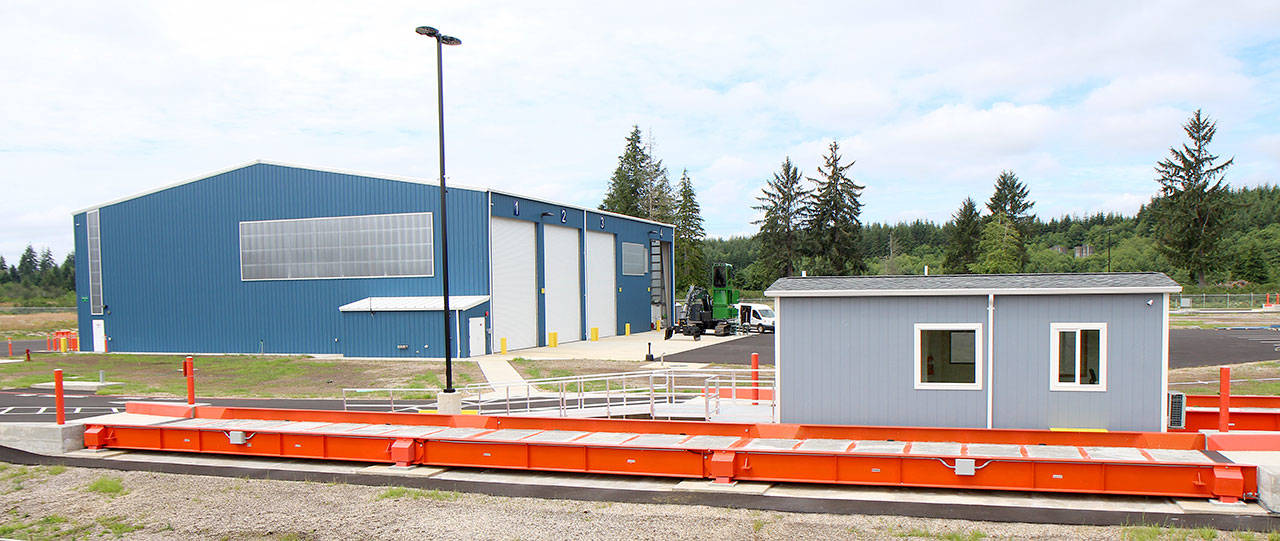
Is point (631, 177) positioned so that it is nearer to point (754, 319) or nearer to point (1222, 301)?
point (754, 319)

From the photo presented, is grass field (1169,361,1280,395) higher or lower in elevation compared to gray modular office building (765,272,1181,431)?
lower

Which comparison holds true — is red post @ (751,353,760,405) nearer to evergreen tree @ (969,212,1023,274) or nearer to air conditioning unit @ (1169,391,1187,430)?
air conditioning unit @ (1169,391,1187,430)

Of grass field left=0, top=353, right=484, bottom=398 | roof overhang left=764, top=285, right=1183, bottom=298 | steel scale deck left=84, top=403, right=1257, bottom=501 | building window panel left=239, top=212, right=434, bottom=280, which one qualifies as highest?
building window panel left=239, top=212, right=434, bottom=280

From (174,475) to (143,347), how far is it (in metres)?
37.4

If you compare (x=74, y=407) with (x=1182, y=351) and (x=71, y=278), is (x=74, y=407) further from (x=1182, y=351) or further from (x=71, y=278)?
(x=71, y=278)

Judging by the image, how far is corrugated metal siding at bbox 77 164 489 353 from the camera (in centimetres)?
3962

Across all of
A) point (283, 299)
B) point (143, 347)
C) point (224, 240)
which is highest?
point (224, 240)

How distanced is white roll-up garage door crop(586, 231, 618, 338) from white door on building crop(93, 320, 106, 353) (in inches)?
1106

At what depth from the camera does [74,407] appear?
23656 millimetres

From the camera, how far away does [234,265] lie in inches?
1699

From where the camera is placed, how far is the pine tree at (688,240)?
90.1 metres

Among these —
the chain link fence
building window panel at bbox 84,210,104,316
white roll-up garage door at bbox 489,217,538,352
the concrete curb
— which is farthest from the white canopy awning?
the chain link fence

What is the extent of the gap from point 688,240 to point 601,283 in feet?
137

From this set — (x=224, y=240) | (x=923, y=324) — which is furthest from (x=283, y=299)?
(x=923, y=324)
